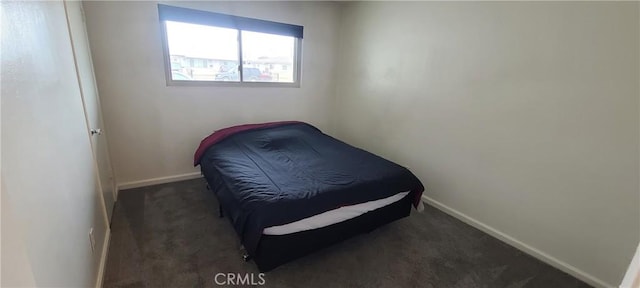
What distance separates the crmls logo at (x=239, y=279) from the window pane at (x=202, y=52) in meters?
2.16

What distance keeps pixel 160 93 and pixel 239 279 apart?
2.15 metres

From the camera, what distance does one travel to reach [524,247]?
2.08 m

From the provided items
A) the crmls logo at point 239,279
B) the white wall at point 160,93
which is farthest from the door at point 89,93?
the crmls logo at point 239,279

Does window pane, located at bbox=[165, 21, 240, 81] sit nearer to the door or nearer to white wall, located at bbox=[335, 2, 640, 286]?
the door

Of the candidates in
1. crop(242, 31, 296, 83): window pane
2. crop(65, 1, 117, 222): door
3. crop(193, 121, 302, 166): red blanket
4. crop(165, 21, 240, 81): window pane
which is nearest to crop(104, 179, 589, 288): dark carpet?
crop(65, 1, 117, 222): door

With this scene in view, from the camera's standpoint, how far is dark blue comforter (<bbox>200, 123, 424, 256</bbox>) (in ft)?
5.31

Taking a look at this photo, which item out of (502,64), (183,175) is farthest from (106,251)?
(502,64)

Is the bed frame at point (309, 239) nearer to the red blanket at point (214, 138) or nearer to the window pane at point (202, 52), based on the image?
the red blanket at point (214, 138)

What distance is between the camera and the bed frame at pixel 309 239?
1.60 meters

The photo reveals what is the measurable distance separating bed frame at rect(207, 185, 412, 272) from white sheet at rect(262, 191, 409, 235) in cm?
3

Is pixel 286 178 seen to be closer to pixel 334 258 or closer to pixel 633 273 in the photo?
pixel 334 258

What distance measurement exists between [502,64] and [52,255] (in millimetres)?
2877

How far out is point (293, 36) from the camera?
3.36m

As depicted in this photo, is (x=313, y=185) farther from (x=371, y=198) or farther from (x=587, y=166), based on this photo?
(x=587, y=166)
